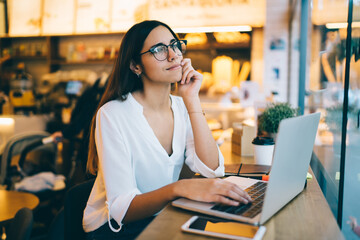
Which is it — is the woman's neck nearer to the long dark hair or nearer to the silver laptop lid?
the long dark hair

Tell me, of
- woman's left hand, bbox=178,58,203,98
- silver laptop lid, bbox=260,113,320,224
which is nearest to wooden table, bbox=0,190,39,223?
woman's left hand, bbox=178,58,203,98

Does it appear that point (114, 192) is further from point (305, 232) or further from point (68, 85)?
point (68, 85)

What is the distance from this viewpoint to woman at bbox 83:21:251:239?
117 cm

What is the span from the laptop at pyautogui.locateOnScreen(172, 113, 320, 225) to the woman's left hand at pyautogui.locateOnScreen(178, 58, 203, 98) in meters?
0.61

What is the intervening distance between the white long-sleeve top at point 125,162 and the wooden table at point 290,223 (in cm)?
24

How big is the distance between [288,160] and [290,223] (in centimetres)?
17

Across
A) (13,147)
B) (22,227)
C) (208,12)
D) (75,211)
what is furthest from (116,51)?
(22,227)

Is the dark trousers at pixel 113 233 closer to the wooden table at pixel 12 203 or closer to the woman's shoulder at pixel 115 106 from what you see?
the woman's shoulder at pixel 115 106

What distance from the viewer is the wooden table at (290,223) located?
32.3 inches

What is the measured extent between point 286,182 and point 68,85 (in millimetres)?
4747

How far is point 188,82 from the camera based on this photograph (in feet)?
5.22

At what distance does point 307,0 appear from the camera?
319 centimetres

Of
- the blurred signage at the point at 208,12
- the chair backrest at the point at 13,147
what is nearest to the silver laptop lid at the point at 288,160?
the chair backrest at the point at 13,147

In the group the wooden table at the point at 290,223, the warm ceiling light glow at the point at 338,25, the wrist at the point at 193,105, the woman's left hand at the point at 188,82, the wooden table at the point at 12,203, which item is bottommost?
the wooden table at the point at 12,203
